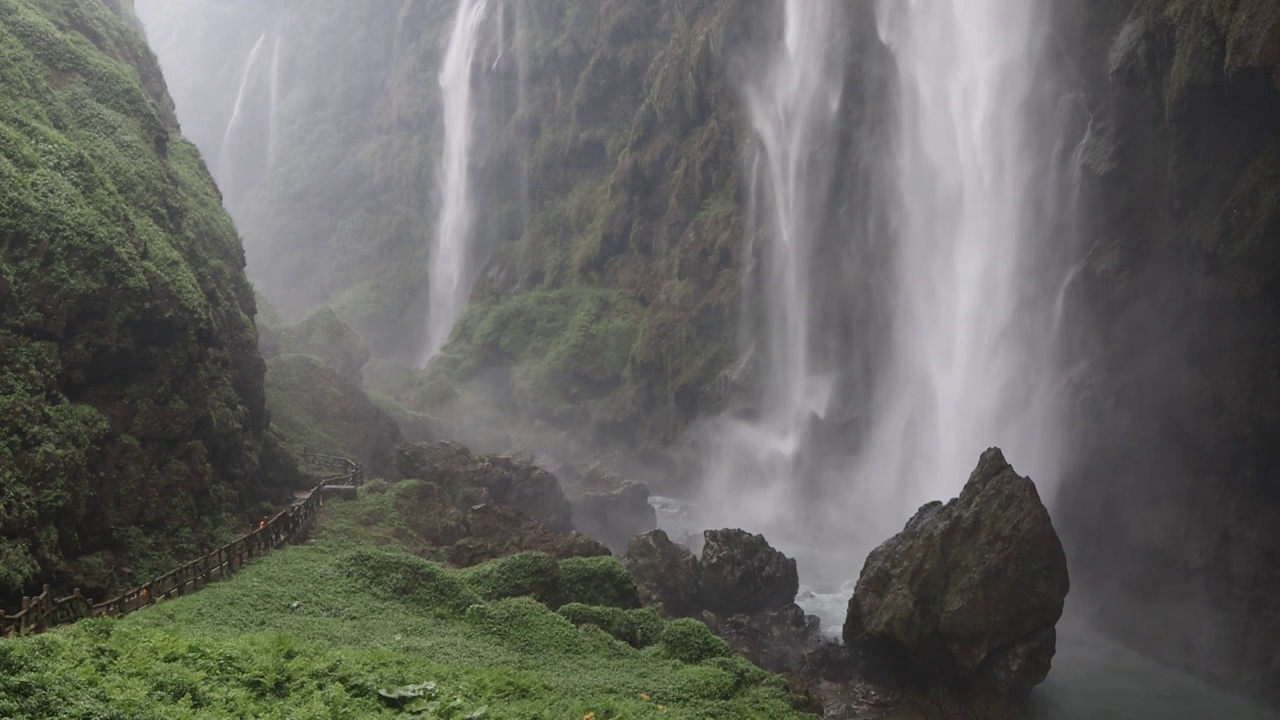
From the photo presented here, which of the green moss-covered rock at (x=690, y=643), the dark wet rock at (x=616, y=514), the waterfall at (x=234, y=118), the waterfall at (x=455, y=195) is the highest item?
the waterfall at (x=234, y=118)

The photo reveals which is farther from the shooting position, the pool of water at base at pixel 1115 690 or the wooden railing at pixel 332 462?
the wooden railing at pixel 332 462

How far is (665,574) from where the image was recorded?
25.5 meters

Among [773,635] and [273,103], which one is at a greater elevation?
[273,103]

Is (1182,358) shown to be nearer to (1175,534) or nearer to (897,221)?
(1175,534)

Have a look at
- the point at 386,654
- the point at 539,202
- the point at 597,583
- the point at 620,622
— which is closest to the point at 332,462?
the point at 597,583

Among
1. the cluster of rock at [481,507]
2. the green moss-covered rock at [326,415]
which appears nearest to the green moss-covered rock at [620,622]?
the cluster of rock at [481,507]

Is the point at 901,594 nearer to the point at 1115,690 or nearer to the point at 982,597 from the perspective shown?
the point at 982,597

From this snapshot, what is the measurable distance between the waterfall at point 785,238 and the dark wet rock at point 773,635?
56.0 ft

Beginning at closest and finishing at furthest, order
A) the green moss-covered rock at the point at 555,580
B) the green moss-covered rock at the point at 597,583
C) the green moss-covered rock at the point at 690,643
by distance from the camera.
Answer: the green moss-covered rock at the point at 690,643 → the green moss-covered rock at the point at 555,580 → the green moss-covered rock at the point at 597,583

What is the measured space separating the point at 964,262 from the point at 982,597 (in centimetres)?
2101

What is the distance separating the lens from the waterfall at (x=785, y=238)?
4406 cm

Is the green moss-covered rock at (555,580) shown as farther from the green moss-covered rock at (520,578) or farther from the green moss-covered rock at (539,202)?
the green moss-covered rock at (539,202)

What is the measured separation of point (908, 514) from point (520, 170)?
44276 mm

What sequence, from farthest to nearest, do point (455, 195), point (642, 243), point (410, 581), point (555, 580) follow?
point (455, 195)
point (642, 243)
point (555, 580)
point (410, 581)
